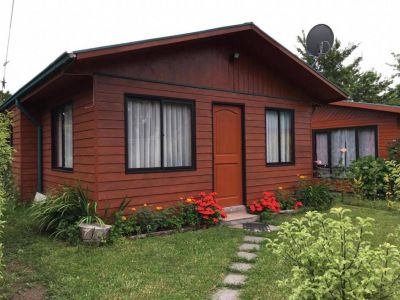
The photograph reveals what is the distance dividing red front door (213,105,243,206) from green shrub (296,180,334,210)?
5.19ft

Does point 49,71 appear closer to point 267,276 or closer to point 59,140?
point 59,140

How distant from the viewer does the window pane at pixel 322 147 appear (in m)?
→ 12.7

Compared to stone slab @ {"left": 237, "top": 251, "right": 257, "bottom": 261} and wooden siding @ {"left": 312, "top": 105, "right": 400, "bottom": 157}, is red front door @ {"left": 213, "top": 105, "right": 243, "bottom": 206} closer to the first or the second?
stone slab @ {"left": 237, "top": 251, "right": 257, "bottom": 261}

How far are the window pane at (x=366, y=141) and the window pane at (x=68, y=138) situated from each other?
28.9ft

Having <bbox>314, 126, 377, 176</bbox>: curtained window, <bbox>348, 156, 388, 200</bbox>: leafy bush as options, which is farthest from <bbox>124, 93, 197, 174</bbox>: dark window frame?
<bbox>314, 126, 377, 176</bbox>: curtained window

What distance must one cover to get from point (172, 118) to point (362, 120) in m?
7.37

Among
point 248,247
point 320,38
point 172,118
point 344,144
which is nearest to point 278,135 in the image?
point 320,38

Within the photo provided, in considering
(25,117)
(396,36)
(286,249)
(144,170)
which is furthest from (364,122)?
(396,36)

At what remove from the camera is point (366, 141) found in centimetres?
1154

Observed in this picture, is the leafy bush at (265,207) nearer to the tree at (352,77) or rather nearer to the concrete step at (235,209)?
the concrete step at (235,209)

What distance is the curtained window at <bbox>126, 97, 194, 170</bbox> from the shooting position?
6.20m

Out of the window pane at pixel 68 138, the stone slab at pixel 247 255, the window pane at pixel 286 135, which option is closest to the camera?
the stone slab at pixel 247 255

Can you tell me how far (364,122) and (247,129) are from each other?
18.2 ft

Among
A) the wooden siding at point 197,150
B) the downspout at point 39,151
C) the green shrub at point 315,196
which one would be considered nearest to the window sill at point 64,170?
the downspout at point 39,151
